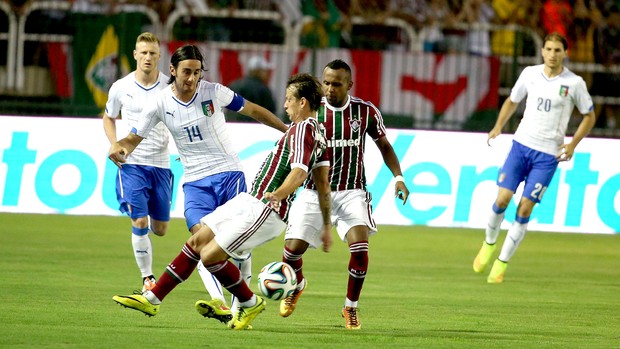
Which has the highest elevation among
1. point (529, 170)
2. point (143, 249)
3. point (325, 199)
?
point (325, 199)

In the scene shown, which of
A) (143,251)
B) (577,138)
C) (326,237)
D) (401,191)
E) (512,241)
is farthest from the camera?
(577,138)

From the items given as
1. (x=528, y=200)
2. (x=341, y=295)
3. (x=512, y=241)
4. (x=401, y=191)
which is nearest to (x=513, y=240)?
(x=512, y=241)

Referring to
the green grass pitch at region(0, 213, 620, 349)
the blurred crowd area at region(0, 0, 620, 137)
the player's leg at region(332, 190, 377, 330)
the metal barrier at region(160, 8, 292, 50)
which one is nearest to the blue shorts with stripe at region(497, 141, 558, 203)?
the green grass pitch at region(0, 213, 620, 349)

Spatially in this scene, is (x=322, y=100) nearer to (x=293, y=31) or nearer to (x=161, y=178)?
(x=161, y=178)

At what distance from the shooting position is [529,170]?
13.2 m

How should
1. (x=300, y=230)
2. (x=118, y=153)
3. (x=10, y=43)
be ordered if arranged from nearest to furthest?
(x=118, y=153), (x=300, y=230), (x=10, y=43)

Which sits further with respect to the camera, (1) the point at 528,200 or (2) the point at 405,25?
(2) the point at 405,25

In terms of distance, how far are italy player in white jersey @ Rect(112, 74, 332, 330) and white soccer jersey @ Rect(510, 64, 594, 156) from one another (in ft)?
16.1

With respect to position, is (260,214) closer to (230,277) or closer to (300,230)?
(230,277)

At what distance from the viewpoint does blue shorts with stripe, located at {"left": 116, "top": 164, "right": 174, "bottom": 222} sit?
11.0 m

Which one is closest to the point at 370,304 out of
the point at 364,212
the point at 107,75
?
the point at 364,212

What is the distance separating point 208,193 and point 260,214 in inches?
49.8

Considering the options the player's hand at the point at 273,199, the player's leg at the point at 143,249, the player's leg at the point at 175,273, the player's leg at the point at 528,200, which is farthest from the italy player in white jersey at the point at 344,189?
the player's leg at the point at 528,200

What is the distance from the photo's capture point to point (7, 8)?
20641 mm
